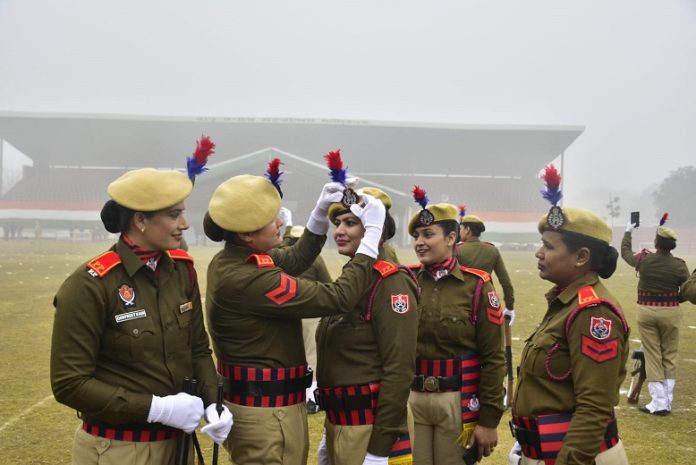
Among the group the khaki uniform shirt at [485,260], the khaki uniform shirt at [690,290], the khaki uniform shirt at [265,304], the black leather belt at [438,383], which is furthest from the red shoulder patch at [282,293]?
the khaki uniform shirt at [485,260]

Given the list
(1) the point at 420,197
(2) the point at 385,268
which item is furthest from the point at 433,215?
(2) the point at 385,268

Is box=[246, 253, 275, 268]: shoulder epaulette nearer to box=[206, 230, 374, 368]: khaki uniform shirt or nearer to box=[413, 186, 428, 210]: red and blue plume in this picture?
box=[206, 230, 374, 368]: khaki uniform shirt

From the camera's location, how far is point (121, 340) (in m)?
2.61

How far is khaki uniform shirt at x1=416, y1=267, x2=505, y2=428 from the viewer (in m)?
3.61

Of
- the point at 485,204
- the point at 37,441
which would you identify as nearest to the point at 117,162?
the point at 485,204

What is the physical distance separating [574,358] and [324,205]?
150 centimetres

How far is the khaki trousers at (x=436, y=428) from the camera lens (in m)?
3.57

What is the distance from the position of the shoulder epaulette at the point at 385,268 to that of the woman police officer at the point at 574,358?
76 cm

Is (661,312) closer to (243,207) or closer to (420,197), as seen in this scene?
(420,197)

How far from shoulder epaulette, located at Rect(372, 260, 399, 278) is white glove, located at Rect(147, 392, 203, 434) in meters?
1.11

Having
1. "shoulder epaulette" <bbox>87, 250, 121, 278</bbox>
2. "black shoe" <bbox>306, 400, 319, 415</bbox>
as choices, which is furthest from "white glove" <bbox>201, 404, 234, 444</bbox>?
"black shoe" <bbox>306, 400, 319, 415</bbox>

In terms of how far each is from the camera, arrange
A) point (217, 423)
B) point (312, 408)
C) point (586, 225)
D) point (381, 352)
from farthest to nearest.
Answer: point (312, 408), point (381, 352), point (586, 225), point (217, 423)

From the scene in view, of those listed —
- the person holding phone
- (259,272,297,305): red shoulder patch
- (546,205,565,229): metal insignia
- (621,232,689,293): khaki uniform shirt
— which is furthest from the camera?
(621,232,689,293): khaki uniform shirt

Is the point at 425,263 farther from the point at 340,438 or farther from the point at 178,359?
the point at 178,359
